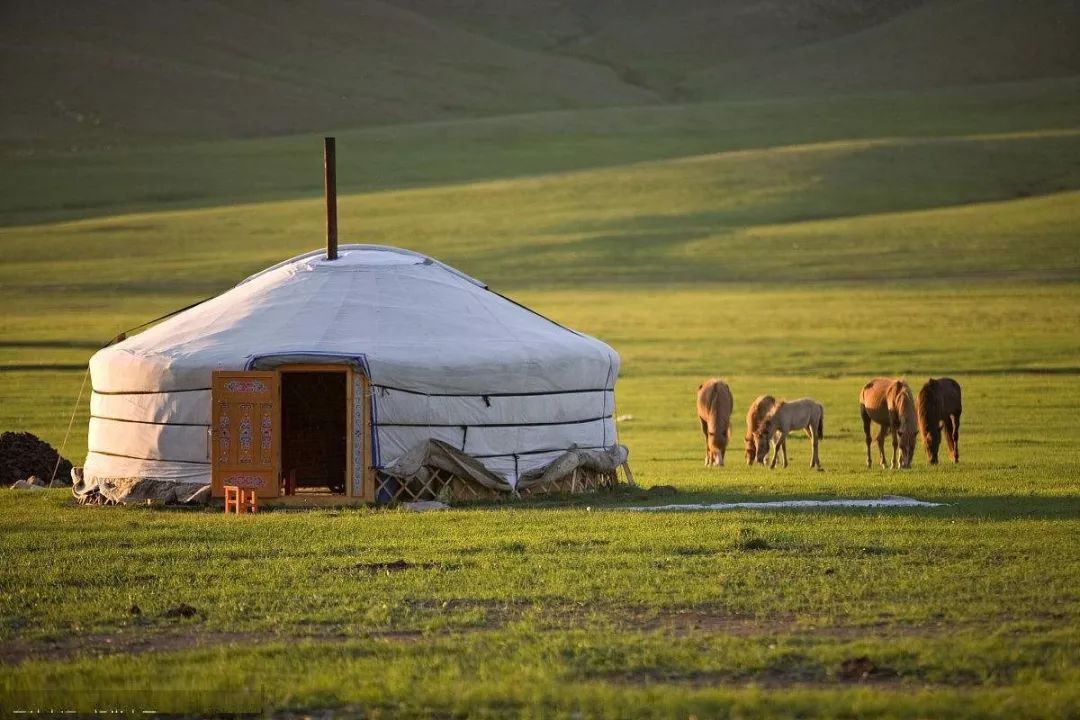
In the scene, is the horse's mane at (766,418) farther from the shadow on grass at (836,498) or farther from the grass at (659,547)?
the shadow on grass at (836,498)

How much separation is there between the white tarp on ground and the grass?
1.21ft

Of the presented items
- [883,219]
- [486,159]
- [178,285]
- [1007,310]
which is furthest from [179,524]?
[486,159]

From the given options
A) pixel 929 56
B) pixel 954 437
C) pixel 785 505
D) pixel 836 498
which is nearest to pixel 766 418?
pixel 954 437

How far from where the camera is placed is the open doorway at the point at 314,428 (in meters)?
18.9

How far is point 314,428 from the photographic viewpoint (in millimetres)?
19172

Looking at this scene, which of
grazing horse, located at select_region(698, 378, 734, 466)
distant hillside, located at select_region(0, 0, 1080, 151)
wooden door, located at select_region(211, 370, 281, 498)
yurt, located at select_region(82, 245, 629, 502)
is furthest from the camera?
distant hillside, located at select_region(0, 0, 1080, 151)

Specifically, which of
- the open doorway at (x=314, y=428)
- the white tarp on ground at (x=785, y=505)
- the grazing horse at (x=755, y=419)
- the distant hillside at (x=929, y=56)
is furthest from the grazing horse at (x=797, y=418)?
the distant hillside at (x=929, y=56)

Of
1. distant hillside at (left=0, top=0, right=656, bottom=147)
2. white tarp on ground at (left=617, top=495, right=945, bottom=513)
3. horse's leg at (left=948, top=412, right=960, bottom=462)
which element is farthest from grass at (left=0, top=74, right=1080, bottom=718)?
distant hillside at (left=0, top=0, right=656, bottom=147)

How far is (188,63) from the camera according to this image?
107 m

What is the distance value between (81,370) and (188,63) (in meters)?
79.6

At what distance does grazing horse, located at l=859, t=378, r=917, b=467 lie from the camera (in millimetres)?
18859

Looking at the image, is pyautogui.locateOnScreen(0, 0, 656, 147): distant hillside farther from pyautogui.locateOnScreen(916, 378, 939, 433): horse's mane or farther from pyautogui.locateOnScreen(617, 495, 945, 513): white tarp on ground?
pyautogui.locateOnScreen(617, 495, 945, 513): white tarp on ground

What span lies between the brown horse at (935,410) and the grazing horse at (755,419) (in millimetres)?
1845

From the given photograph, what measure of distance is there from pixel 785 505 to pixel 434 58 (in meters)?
112
